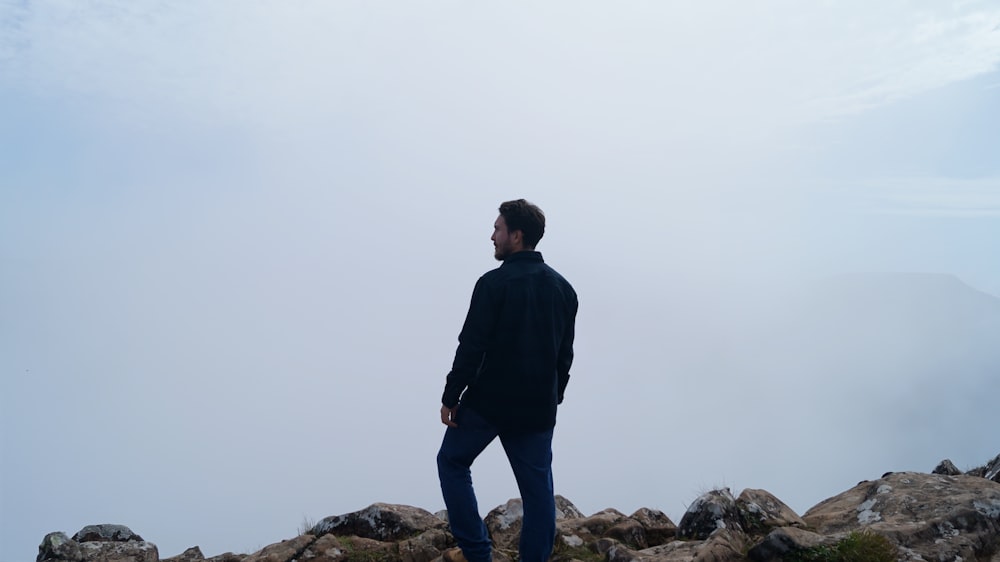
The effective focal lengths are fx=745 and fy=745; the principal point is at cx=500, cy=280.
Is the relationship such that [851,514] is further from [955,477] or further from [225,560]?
[225,560]

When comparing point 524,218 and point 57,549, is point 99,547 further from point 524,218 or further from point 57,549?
point 524,218

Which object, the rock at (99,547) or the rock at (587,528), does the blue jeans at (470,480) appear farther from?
the rock at (99,547)

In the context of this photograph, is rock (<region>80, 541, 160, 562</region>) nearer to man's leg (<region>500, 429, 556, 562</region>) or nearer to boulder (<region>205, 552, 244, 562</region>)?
boulder (<region>205, 552, 244, 562</region>)

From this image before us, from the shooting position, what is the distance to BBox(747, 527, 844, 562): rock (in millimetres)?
8094

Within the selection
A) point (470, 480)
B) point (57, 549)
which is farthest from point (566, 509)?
point (57, 549)

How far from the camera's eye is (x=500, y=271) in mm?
7336

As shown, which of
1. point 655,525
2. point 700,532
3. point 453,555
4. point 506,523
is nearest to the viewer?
point 453,555

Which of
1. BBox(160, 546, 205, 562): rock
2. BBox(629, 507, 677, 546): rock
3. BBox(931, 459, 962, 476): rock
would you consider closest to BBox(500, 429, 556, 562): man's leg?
BBox(629, 507, 677, 546): rock

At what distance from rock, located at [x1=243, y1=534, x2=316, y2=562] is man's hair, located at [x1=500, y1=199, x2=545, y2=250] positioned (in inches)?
205

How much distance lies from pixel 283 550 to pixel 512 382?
4.55 m

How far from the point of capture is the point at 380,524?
10.4 m

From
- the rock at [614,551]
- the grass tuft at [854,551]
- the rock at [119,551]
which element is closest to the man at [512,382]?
the rock at [614,551]

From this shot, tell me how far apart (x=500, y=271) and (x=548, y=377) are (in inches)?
45.6

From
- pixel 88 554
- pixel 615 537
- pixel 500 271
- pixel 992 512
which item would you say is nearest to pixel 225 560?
pixel 88 554
